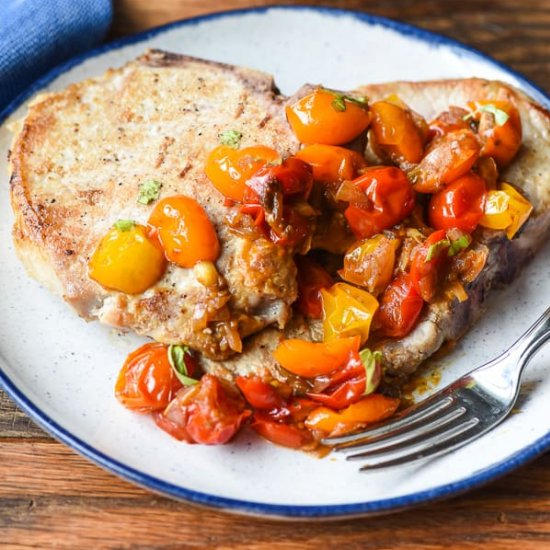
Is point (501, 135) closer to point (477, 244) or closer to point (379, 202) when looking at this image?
point (477, 244)

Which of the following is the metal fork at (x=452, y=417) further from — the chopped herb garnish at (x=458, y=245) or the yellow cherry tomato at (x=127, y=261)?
the yellow cherry tomato at (x=127, y=261)

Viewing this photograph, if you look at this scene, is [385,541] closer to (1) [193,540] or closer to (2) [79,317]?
(1) [193,540]

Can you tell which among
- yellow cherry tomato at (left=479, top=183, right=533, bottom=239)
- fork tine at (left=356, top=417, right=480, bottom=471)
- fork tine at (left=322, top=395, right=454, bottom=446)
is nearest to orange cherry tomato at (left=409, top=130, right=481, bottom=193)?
yellow cherry tomato at (left=479, top=183, right=533, bottom=239)

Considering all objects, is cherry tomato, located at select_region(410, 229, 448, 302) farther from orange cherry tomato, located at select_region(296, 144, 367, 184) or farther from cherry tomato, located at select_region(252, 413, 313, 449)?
cherry tomato, located at select_region(252, 413, 313, 449)

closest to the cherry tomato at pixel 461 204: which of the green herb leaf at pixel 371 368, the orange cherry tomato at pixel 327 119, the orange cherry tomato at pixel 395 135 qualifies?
the orange cherry tomato at pixel 395 135

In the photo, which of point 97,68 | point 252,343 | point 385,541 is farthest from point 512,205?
point 97,68

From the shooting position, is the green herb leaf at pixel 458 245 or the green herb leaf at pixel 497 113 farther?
the green herb leaf at pixel 497 113
